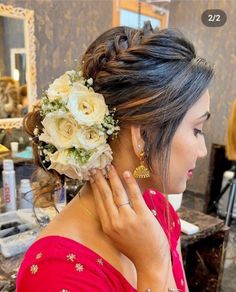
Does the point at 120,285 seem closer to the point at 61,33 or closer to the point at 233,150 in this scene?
the point at 61,33

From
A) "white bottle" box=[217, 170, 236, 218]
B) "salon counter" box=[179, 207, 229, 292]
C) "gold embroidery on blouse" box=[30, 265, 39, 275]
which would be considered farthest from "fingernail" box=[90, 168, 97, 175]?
"white bottle" box=[217, 170, 236, 218]

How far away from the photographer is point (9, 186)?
1.24 metres

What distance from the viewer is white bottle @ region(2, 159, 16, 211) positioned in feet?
4.06

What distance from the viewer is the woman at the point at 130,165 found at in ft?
2.02

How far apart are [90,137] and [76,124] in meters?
0.04

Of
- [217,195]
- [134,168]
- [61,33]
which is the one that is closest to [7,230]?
[134,168]

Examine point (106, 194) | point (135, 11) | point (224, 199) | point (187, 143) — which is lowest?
point (224, 199)

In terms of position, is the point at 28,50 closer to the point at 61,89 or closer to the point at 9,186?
the point at 9,186

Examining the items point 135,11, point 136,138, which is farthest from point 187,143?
point 135,11

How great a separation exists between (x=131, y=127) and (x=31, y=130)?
277 millimetres

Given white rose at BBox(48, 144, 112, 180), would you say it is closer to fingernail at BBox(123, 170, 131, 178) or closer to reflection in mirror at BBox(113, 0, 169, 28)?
fingernail at BBox(123, 170, 131, 178)

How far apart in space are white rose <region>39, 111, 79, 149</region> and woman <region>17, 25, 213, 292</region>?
0.02 meters

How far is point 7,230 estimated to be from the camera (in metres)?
1.07

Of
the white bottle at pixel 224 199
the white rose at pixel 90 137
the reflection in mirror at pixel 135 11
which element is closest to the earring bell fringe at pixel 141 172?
the white rose at pixel 90 137
